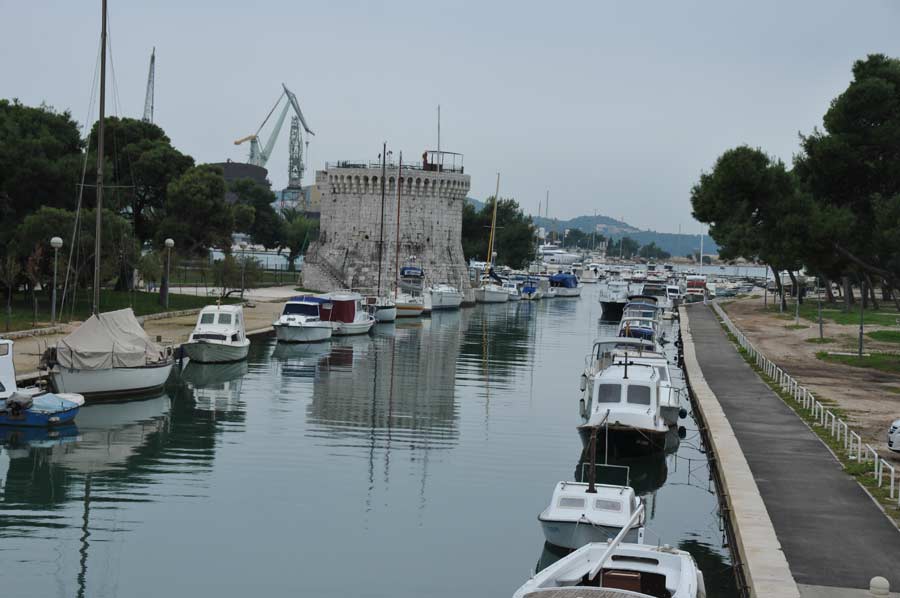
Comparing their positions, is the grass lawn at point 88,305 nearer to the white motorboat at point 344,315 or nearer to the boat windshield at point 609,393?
the white motorboat at point 344,315

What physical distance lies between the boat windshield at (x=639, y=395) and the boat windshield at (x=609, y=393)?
32 cm

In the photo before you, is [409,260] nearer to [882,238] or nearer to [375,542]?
[882,238]

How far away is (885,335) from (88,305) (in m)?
44.9

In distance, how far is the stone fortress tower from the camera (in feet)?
324

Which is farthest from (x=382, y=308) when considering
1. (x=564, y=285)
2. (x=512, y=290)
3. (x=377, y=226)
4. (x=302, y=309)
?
(x=564, y=285)

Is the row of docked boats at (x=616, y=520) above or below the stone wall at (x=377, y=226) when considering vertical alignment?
below

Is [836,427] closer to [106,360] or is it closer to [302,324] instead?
[106,360]

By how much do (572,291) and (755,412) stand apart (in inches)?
3920

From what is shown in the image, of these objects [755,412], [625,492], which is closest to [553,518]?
[625,492]

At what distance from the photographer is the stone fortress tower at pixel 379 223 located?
3888 inches

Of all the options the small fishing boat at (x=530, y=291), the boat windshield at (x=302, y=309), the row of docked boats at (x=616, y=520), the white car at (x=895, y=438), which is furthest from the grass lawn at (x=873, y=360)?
the small fishing boat at (x=530, y=291)

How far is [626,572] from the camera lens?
59.2 feet

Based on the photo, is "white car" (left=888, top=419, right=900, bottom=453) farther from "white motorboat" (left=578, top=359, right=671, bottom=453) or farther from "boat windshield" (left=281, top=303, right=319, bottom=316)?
"boat windshield" (left=281, top=303, right=319, bottom=316)

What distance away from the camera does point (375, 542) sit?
2352cm
